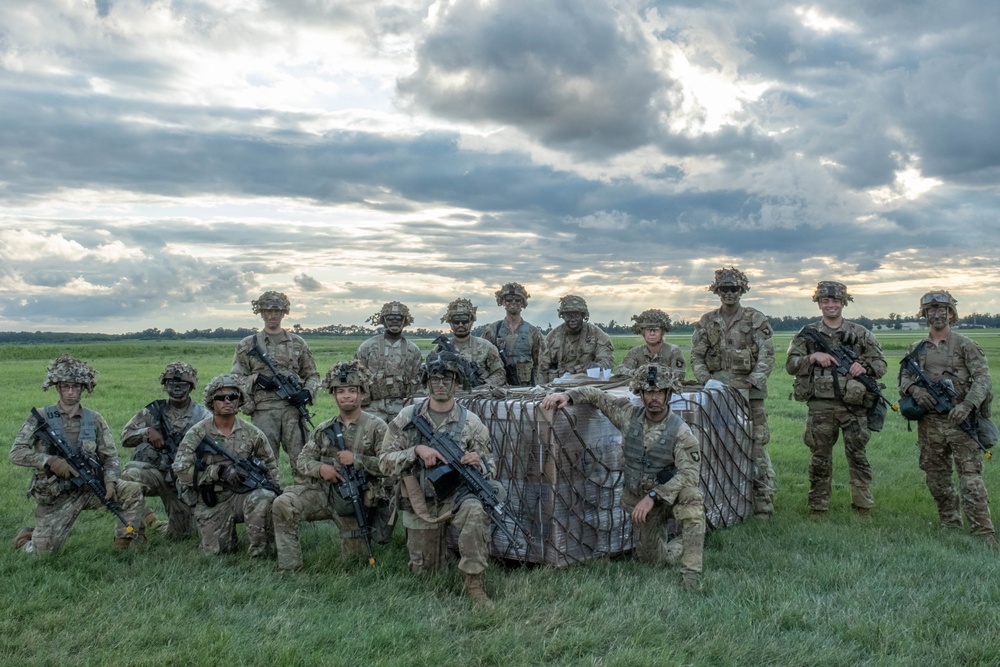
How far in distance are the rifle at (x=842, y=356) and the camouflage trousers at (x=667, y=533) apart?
3.11 metres

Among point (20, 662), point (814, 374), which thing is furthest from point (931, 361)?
point (20, 662)

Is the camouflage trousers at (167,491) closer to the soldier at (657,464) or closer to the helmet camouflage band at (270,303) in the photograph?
the helmet camouflage band at (270,303)

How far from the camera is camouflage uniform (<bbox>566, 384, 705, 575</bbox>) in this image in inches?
291

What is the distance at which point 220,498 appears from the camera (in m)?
8.63

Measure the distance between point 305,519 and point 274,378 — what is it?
2743 mm

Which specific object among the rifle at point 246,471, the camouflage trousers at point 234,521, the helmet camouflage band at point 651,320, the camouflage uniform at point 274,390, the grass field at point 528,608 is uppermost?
the helmet camouflage band at point 651,320

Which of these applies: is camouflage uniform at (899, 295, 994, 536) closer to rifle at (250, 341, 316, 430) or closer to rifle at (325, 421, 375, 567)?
rifle at (325, 421, 375, 567)

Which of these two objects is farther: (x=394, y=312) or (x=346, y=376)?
(x=394, y=312)

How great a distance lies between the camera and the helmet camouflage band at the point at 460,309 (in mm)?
10875

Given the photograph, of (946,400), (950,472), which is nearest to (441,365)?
(946,400)

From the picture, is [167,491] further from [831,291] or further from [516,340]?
[831,291]

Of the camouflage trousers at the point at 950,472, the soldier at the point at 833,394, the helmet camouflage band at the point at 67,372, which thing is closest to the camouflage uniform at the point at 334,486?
the helmet camouflage band at the point at 67,372

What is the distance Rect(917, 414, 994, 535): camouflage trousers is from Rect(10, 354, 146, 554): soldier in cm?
881

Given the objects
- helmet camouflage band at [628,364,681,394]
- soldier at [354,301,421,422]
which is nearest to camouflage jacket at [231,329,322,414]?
soldier at [354,301,421,422]
